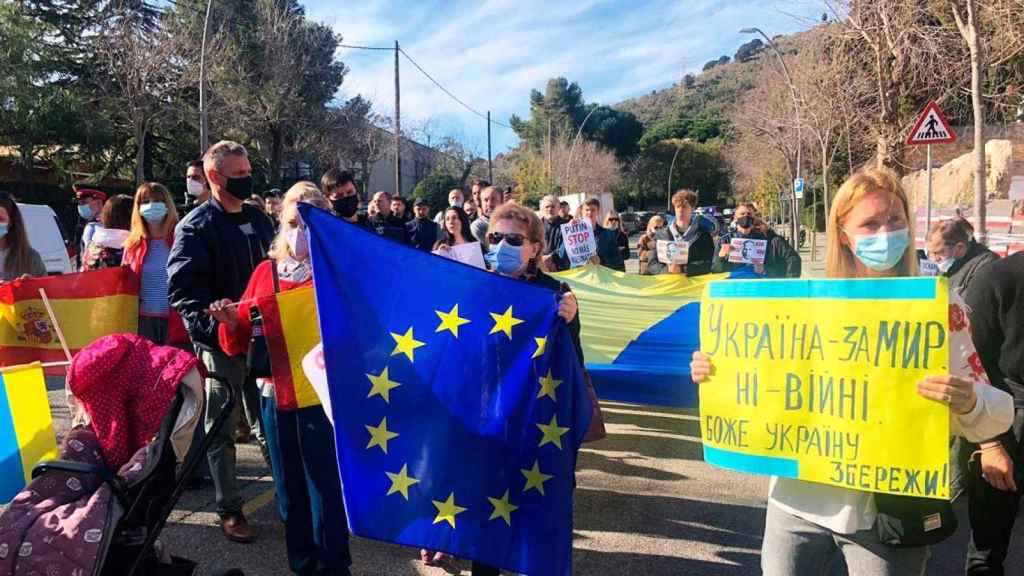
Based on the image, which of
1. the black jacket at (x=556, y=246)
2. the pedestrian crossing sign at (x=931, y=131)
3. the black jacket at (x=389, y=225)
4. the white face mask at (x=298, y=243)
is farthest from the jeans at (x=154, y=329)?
the pedestrian crossing sign at (x=931, y=131)

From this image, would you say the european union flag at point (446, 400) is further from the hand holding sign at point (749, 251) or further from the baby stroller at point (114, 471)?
the hand holding sign at point (749, 251)

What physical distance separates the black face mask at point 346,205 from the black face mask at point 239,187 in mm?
585

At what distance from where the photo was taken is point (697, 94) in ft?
341

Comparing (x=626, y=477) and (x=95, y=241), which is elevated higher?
(x=95, y=241)

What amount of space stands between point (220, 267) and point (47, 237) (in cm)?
784

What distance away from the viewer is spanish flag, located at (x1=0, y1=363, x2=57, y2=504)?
2920 millimetres

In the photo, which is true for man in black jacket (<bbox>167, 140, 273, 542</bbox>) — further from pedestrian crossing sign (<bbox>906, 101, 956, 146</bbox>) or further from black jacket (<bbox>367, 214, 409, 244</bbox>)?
pedestrian crossing sign (<bbox>906, 101, 956, 146</bbox>)

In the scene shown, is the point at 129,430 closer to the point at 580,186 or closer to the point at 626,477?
the point at 626,477

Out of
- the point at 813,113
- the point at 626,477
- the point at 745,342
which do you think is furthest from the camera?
the point at 813,113

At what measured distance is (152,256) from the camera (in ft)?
15.6

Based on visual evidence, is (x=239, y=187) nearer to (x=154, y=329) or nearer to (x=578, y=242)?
(x=154, y=329)

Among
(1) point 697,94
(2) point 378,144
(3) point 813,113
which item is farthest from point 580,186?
(1) point 697,94

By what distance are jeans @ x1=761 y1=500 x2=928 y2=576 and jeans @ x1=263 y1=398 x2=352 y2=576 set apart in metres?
1.85

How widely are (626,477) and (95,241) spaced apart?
14.9 ft
